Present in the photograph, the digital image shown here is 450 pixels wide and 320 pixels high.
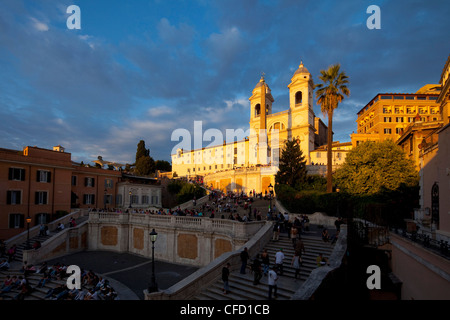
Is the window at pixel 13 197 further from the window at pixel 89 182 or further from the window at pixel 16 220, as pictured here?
the window at pixel 89 182

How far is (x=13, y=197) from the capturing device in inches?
1143

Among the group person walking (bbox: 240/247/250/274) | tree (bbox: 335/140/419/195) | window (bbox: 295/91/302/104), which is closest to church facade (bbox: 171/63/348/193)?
window (bbox: 295/91/302/104)

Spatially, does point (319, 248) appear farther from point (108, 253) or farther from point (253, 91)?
point (253, 91)

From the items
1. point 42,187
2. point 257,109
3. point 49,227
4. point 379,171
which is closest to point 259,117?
point 257,109

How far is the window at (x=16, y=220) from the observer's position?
28.5 m

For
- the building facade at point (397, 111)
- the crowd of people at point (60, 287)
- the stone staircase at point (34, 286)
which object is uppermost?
the building facade at point (397, 111)

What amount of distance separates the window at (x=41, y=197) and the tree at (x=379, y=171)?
117 feet

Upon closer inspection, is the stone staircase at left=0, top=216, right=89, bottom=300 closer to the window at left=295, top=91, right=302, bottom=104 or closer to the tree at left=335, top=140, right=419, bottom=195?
the tree at left=335, top=140, right=419, bottom=195

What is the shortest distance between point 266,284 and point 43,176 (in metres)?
31.4

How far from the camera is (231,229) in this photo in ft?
63.9

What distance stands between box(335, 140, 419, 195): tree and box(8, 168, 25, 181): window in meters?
37.0

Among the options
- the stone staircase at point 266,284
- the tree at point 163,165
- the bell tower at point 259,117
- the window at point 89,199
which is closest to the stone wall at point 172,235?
the stone staircase at point 266,284

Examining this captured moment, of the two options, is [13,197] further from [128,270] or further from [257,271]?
[257,271]

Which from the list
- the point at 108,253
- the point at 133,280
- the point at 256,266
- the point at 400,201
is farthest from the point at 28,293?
the point at 400,201
